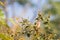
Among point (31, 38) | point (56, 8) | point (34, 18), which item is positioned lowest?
point (56, 8)

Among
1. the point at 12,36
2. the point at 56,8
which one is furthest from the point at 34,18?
the point at 56,8

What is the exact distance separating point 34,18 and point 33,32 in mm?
153

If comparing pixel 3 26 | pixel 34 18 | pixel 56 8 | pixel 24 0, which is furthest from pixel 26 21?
pixel 24 0

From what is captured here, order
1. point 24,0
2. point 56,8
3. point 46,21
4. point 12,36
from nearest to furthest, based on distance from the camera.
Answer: point 12,36 → point 46,21 → point 56,8 → point 24,0

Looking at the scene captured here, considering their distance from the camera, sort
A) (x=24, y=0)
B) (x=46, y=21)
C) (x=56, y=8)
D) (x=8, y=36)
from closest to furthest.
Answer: (x=8, y=36)
(x=46, y=21)
(x=56, y=8)
(x=24, y=0)

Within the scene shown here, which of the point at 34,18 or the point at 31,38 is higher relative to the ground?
the point at 34,18

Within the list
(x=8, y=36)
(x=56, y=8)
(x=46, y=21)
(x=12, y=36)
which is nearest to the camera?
(x=8, y=36)

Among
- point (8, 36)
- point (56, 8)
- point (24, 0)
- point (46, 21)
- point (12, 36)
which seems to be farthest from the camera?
point (24, 0)

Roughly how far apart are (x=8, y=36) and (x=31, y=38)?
0.31 m

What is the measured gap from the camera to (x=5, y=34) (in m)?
2.53

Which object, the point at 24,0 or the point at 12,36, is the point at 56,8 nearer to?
the point at 24,0

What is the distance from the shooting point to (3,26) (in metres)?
2.64

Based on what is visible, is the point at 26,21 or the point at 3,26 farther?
the point at 26,21

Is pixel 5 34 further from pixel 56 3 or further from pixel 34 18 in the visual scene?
pixel 56 3
